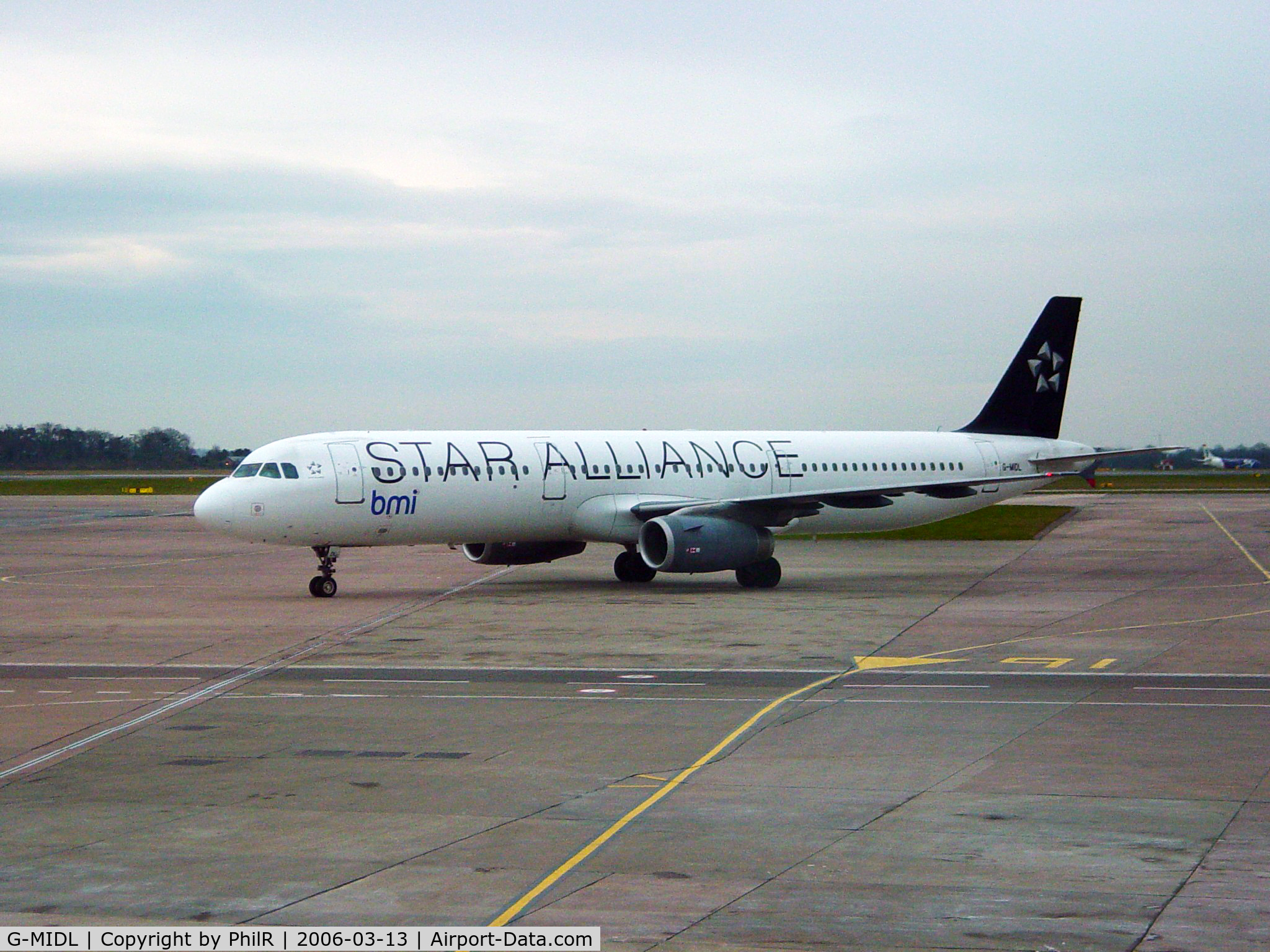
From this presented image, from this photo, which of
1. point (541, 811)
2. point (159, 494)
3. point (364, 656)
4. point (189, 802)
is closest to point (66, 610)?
point (364, 656)

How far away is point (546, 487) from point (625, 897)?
2564 centimetres

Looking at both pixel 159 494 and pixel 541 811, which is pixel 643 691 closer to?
pixel 541 811

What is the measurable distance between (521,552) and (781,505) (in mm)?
7086

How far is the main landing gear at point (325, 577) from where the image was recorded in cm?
3388

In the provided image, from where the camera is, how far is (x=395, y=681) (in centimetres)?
2153

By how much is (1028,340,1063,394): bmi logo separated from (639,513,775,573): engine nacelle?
47.4 ft

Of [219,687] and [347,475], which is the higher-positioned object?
[347,475]

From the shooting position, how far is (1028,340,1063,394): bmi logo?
151 feet

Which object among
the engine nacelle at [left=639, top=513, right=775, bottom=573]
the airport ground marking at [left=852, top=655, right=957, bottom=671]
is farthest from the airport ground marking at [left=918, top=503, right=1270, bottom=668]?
the engine nacelle at [left=639, top=513, right=775, bottom=573]

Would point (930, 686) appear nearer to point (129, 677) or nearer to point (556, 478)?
point (129, 677)

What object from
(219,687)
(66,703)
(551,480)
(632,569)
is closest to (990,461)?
(632,569)

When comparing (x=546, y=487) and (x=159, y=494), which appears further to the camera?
(x=159, y=494)

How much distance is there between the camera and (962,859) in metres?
11.5

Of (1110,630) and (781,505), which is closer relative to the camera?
(1110,630)
